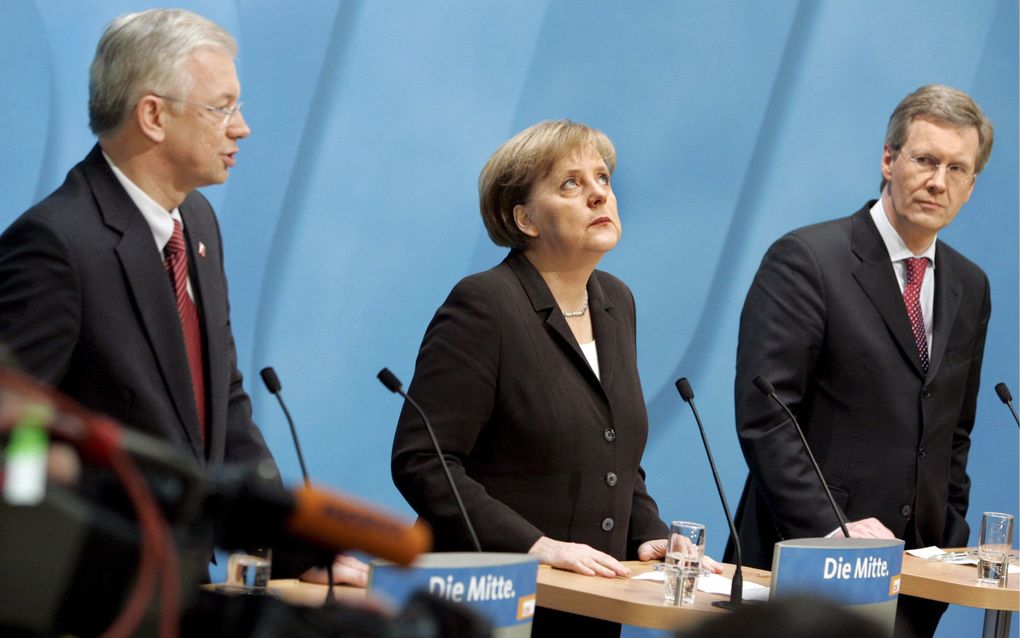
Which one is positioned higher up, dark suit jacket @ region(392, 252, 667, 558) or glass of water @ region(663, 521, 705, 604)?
dark suit jacket @ region(392, 252, 667, 558)

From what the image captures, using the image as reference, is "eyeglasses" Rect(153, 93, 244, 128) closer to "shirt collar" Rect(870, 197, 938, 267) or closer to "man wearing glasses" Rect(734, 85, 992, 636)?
"man wearing glasses" Rect(734, 85, 992, 636)

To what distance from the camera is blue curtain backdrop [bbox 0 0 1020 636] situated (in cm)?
443

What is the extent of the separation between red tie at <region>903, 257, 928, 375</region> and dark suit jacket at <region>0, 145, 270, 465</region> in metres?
2.20

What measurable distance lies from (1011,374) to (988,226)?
2.22 ft

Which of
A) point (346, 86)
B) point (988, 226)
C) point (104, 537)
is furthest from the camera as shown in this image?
point (988, 226)

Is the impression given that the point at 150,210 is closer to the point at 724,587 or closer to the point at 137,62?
the point at 137,62

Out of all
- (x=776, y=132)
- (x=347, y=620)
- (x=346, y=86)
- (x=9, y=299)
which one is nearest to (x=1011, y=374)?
(x=776, y=132)

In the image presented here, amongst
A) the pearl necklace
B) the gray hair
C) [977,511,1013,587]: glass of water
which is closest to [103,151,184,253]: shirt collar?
the gray hair

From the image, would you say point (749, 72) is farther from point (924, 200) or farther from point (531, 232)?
point (531, 232)

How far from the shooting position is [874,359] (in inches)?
157

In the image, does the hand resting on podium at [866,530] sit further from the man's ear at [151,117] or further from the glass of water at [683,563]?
the man's ear at [151,117]

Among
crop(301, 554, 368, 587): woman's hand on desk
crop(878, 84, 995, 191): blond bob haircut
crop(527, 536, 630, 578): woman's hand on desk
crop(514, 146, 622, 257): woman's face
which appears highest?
crop(878, 84, 995, 191): blond bob haircut

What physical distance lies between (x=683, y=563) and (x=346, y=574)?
29.1 inches

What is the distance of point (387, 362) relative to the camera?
4.71 metres
